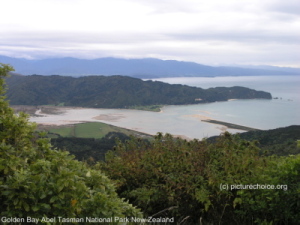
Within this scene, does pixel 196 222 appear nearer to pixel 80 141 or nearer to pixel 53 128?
pixel 80 141

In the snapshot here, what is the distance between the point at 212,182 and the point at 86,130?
40.3 metres

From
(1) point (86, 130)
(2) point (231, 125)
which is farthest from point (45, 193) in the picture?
(2) point (231, 125)

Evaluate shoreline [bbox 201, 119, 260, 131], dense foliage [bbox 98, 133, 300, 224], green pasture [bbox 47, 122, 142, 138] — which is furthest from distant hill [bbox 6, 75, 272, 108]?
dense foliage [bbox 98, 133, 300, 224]

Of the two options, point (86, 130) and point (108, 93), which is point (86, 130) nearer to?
point (86, 130)

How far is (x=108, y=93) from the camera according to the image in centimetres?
8112

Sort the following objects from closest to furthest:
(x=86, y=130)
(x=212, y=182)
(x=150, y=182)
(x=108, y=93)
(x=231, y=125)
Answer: (x=212, y=182), (x=150, y=182), (x=86, y=130), (x=231, y=125), (x=108, y=93)

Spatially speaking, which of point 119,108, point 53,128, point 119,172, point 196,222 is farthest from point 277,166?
point 119,108

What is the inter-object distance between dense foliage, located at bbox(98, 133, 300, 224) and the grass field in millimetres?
33756

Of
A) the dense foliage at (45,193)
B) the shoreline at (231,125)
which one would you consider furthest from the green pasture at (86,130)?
the dense foliage at (45,193)

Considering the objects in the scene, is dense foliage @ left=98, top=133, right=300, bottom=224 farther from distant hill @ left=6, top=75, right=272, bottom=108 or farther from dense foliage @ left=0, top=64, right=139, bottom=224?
distant hill @ left=6, top=75, right=272, bottom=108

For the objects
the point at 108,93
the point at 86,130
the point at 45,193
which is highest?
the point at 108,93

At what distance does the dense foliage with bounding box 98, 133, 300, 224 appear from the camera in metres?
3.42

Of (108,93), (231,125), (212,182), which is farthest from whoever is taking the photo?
(108,93)

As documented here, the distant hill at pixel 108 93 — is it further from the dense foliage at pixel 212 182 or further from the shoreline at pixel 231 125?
the dense foliage at pixel 212 182
